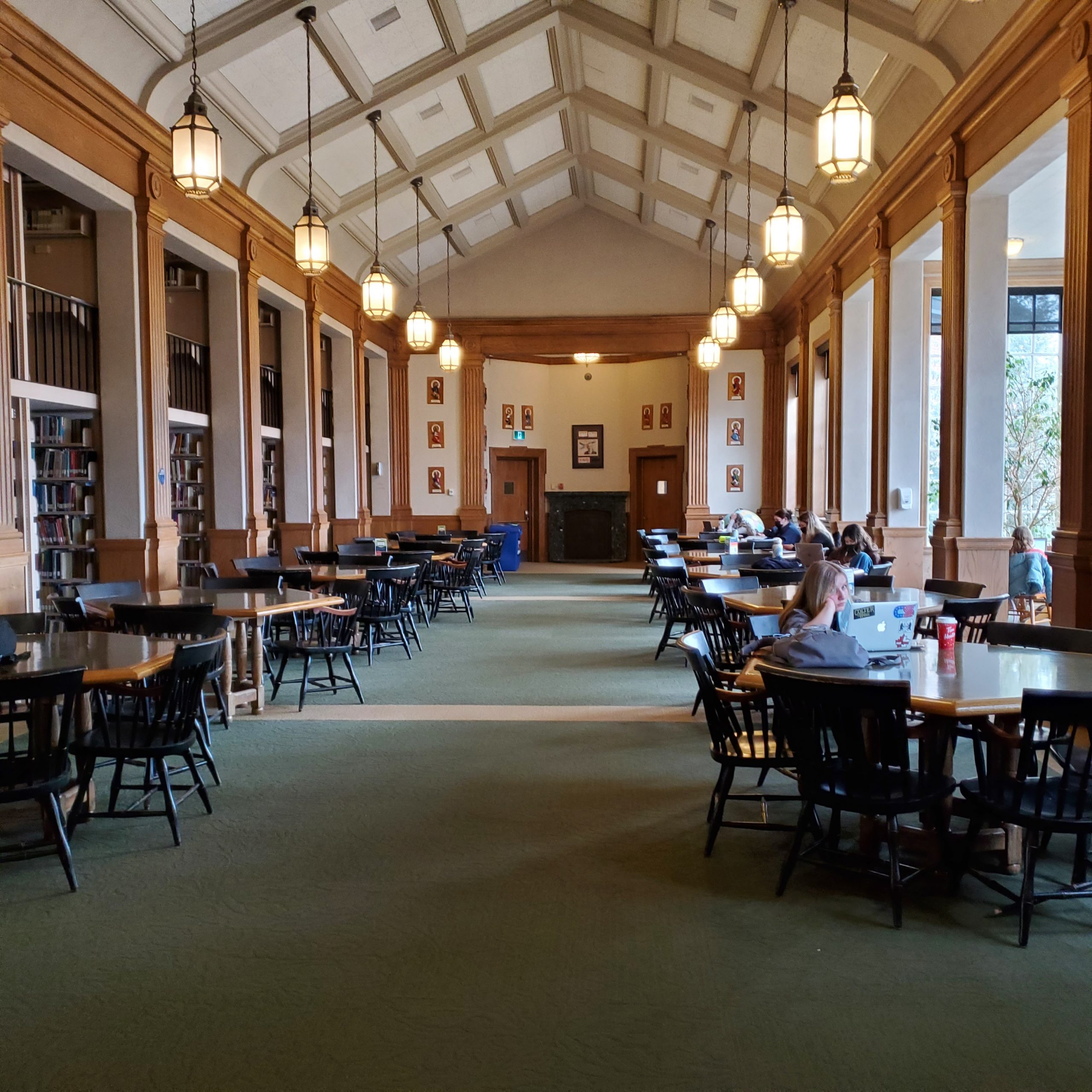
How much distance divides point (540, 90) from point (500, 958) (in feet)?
37.1

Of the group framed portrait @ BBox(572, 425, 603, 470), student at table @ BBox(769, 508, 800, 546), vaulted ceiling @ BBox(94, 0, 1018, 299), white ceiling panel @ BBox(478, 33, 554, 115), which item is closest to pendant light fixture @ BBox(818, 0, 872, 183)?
vaulted ceiling @ BBox(94, 0, 1018, 299)

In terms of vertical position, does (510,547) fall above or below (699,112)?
below

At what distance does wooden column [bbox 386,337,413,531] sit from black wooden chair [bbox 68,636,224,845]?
41.6 feet

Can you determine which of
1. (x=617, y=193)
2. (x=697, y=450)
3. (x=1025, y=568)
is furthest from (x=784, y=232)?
(x=697, y=450)

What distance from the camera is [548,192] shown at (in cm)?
1522

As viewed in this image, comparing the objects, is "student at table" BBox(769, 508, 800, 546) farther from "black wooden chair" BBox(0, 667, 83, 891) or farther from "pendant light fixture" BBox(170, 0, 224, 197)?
"black wooden chair" BBox(0, 667, 83, 891)

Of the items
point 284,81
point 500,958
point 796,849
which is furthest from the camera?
point 284,81

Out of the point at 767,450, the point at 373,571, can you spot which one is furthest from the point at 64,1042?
the point at 767,450

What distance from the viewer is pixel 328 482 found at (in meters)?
14.5

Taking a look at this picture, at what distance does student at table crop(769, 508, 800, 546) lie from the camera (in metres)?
10.9

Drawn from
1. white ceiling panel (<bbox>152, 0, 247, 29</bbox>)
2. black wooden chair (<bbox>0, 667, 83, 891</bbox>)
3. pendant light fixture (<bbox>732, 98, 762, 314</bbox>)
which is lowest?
black wooden chair (<bbox>0, 667, 83, 891</bbox>)

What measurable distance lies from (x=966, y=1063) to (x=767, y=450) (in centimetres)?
1468

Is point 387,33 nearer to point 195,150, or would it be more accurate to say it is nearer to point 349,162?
point 349,162

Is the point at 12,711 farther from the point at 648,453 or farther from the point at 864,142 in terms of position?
the point at 648,453
